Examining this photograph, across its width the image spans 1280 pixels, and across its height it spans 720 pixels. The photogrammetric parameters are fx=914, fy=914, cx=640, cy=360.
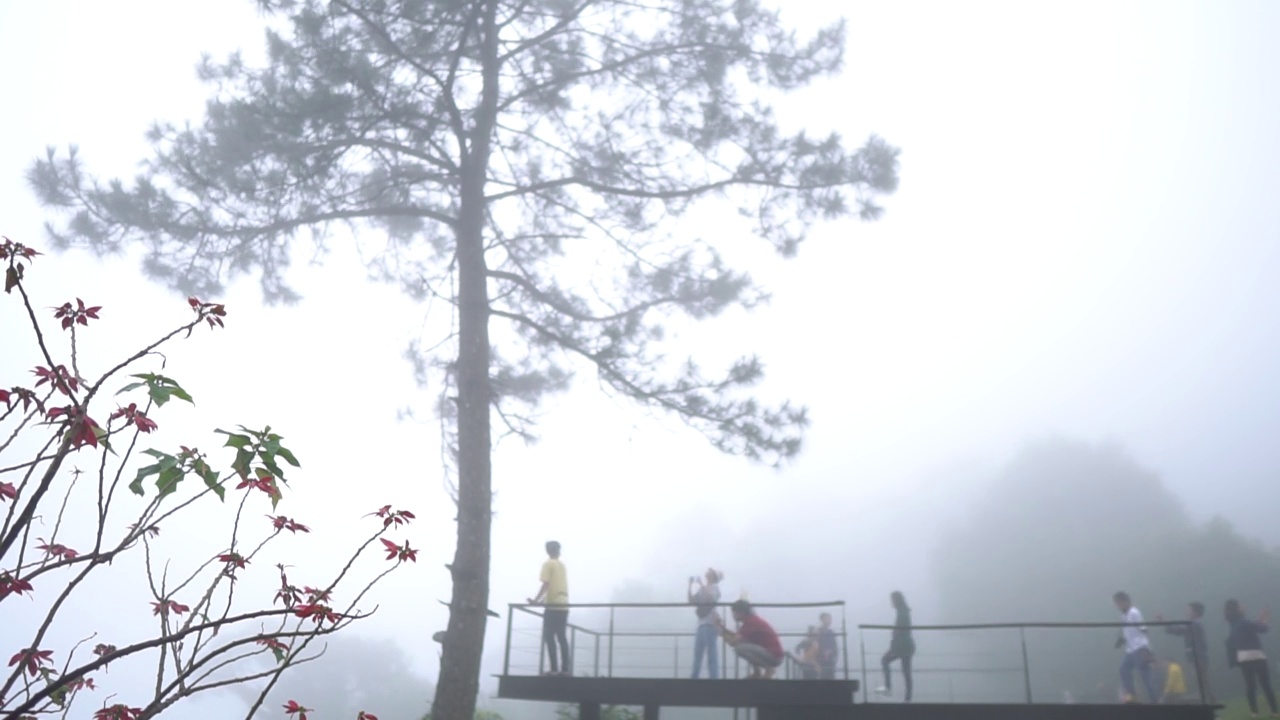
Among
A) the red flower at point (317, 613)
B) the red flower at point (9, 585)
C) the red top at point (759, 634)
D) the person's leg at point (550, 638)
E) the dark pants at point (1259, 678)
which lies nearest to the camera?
the red flower at point (9, 585)

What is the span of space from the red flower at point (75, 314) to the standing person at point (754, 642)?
6589mm

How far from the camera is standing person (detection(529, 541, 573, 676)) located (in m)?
8.51

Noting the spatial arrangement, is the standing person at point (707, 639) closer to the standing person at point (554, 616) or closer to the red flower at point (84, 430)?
the standing person at point (554, 616)

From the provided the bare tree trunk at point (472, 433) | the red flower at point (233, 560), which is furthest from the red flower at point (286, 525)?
the bare tree trunk at point (472, 433)

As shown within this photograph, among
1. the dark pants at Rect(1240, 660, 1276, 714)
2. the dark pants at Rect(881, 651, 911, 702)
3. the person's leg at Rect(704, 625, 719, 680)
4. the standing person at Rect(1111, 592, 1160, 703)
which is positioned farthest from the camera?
the dark pants at Rect(1240, 660, 1276, 714)

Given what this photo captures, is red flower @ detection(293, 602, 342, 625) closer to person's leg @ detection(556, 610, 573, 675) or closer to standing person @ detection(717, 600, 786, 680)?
standing person @ detection(717, 600, 786, 680)

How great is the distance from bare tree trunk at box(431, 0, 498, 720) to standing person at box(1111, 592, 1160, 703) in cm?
568

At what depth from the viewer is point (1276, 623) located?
59.9 feet

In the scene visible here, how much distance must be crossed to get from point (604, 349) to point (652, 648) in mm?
2936

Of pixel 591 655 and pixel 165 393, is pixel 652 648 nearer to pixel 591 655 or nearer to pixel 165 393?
pixel 591 655

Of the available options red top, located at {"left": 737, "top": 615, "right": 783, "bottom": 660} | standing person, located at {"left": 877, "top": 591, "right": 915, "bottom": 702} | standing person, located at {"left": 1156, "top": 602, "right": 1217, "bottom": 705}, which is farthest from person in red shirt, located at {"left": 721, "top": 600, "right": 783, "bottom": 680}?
standing person, located at {"left": 1156, "top": 602, "right": 1217, "bottom": 705}

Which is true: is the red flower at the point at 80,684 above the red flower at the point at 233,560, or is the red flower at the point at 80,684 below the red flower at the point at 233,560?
below

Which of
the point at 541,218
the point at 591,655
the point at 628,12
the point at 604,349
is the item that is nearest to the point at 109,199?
the point at 541,218

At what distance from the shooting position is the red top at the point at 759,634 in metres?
7.86
